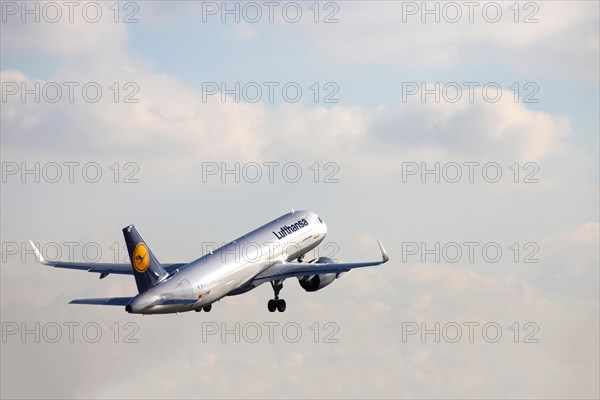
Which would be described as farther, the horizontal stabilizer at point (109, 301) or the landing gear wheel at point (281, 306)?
the landing gear wheel at point (281, 306)

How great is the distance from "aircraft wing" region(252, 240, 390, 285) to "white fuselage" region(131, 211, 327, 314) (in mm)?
544

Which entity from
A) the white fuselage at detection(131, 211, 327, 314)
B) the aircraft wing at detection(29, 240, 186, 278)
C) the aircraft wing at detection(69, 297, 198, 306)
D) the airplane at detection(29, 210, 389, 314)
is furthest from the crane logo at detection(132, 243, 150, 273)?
the aircraft wing at detection(29, 240, 186, 278)

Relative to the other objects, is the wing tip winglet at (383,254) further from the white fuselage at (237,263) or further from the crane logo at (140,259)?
the crane logo at (140,259)

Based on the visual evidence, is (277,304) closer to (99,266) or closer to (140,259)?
(99,266)

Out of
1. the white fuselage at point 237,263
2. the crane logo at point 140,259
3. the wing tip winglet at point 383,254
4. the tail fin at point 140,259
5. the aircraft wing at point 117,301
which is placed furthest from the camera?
the wing tip winglet at point 383,254

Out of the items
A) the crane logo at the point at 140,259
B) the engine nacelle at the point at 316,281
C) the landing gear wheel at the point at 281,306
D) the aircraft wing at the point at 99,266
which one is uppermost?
the crane logo at the point at 140,259

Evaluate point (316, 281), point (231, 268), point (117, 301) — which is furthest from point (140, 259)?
point (316, 281)

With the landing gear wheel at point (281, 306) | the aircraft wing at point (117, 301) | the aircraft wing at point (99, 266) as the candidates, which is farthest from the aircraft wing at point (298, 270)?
the aircraft wing at point (117, 301)

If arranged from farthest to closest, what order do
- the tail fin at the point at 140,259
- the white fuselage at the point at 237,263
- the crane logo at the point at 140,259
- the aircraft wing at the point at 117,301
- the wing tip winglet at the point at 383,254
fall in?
the wing tip winglet at the point at 383,254 < the white fuselage at the point at 237,263 < the crane logo at the point at 140,259 < the tail fin at the point at 140,259 < the aircraft wing at the point at 117,301

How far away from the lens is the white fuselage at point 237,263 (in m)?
96.8

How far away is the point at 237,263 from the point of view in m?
105

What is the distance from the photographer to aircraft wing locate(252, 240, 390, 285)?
355 ft

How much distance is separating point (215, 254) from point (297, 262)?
15.6 meters

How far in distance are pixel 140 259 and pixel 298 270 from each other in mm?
17575
